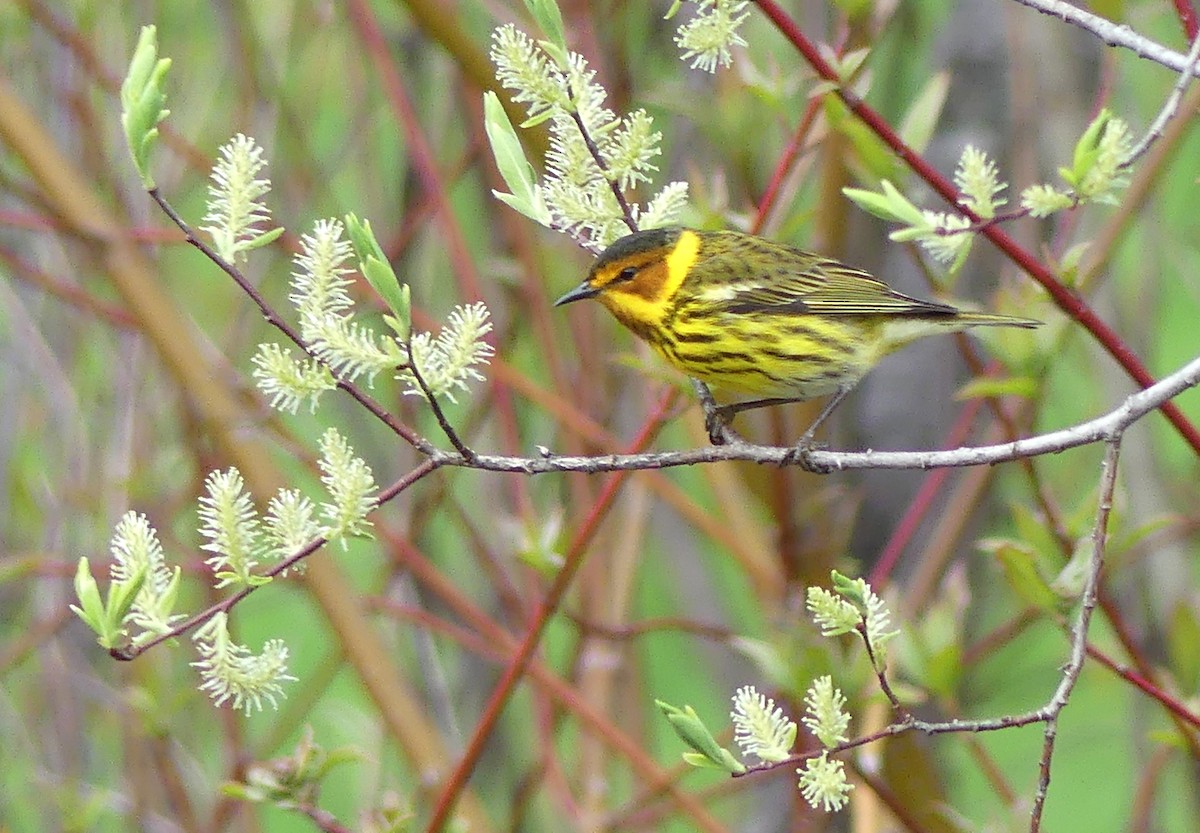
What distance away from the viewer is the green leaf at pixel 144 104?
1618 millimetres

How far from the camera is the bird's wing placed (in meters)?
3.13

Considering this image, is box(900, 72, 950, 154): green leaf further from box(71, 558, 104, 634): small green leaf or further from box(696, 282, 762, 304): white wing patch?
box(71, 558, 104, 634): small green leaf

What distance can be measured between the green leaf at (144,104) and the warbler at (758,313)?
1214 mm

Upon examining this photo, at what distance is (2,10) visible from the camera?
12.8 feet

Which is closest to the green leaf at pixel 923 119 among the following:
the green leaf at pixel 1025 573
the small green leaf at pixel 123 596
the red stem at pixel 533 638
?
the red stem at pixel 533 638

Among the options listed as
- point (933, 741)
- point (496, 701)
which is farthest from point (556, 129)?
point (933, 741)

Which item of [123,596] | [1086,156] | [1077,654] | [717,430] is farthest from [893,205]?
[123,596]

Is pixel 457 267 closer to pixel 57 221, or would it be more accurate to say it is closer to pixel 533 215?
pixel 57 221

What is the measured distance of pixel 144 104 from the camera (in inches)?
63.9

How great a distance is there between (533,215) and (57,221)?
174 cm

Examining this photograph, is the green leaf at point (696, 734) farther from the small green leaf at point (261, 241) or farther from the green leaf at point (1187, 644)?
the green leaf at point (1187, 644)

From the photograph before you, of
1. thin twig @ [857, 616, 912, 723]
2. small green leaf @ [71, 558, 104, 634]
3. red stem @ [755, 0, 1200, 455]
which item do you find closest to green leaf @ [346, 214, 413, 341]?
small green leaf @ [71, 558, 104, 634]

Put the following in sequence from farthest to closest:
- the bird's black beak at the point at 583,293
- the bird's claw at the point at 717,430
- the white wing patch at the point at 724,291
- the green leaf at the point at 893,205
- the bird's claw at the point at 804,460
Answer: the white wing patch at the point at 724,291 < the bird's black beak at the point at 583,293 < the bird's claw at the point at 717,430 < the bird's claw at the point at 804,460 < the green leaf at the point at 893,205

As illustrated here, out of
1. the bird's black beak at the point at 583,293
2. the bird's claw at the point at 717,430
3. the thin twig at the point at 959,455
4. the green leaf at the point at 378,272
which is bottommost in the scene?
the green leaf at the point at 378,272
